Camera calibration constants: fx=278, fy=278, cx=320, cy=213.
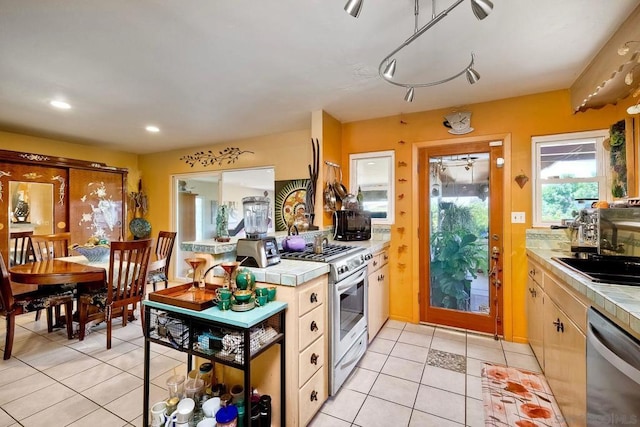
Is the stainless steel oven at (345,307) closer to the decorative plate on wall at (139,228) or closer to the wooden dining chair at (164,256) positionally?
the wooden dining chair at (164,256)

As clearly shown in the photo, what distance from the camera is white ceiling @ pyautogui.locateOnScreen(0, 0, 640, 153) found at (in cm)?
160

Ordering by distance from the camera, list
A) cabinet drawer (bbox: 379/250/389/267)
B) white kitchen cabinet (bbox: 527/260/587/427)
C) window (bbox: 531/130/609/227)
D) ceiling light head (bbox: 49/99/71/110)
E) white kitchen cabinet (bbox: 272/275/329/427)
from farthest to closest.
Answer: cabinet drawer (bbox: 379/250/389/267)
ceiling light head (bbox: 49/99/71/110)
window (bbox: 531/130/609/227)
white kitchen cabinet (bbox: 272/275/329/427)
white kitchen cabinet (bbox: 527/260/587/427)

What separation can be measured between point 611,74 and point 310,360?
2.74 meters

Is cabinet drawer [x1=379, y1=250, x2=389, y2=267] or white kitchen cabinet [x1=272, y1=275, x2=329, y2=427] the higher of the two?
cabinet drawer [x1=379, y1=250, x2=389, y2=267]

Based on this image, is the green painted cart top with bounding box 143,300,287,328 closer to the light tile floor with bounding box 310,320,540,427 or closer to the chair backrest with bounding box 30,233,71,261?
the light tile floor with bounding box 310,320,540,427

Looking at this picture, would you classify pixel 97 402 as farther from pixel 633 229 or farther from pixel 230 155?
pixel 633 229

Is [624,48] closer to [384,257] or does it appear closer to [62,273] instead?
[384,257]

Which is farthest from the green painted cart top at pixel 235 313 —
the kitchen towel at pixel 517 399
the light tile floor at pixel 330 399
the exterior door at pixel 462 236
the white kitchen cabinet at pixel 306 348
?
the exterior door at pixel 462 236

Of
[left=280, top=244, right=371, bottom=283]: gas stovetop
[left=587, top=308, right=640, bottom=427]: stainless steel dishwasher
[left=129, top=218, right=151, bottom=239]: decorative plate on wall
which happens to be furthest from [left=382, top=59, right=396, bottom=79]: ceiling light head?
[left=129, top=218, right=151, bottom=239]: decorative plate on wall

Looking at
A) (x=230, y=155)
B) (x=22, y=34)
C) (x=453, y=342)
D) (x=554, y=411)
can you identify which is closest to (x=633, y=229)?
(x=554, y=411)

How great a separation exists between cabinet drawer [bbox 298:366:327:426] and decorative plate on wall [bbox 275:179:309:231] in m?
2.22

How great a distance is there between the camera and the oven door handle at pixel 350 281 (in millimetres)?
1940

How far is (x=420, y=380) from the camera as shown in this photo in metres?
2.14

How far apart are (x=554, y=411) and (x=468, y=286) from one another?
133 cm
